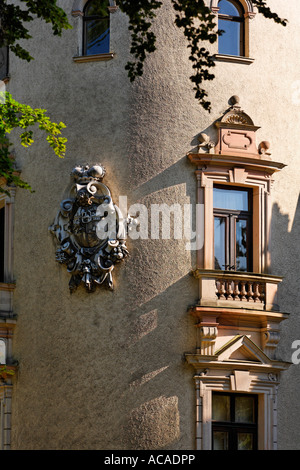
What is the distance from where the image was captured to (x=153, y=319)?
2189cm

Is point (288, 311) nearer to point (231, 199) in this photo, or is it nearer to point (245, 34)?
point (231, 199)

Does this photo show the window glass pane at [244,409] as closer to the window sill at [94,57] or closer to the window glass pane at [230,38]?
the window glass pane at [230,38]

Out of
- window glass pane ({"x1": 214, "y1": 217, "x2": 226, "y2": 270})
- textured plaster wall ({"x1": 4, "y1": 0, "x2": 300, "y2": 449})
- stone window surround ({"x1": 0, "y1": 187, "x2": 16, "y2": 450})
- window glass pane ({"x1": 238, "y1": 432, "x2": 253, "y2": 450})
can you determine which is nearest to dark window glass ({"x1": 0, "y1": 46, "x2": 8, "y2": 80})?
textured plaster wall ({"x1": 4, "y1": 0, "x2": 300, "y2": 449})

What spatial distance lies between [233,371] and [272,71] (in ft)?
21.6

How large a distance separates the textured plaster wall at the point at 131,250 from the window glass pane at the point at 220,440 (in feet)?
2.04

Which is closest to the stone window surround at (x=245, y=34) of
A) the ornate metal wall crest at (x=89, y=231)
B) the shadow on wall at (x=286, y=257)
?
the shadow on wall at (x=286, y=257)

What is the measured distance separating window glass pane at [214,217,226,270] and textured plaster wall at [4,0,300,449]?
0.77m

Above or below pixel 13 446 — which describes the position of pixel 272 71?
above

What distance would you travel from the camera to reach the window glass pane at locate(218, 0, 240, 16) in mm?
23453

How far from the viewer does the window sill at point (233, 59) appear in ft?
75.6

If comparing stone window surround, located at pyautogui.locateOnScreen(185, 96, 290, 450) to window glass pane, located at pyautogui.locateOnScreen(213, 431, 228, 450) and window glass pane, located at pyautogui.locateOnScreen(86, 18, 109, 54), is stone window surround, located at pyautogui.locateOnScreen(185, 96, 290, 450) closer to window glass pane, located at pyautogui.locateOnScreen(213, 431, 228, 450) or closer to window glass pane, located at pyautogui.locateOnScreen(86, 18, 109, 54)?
window glass pane, located at pyautogui.locateOnScreen(213, 431, 228, 450)

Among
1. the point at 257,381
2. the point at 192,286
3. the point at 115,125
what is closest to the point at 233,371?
the point at 257,381

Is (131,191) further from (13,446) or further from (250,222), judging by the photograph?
(13,446)
